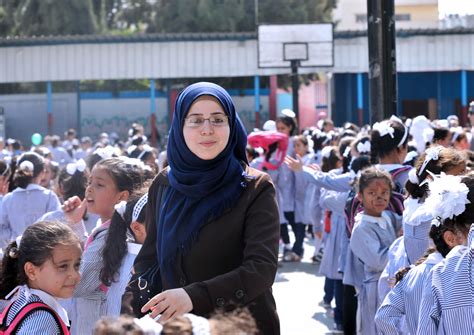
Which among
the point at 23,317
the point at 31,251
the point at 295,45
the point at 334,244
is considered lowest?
the point at 334,244

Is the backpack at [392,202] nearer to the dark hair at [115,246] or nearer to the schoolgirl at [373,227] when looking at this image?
the schoolgirl at [373,227]

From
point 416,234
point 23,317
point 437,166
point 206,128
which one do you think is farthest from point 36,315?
point 437,166

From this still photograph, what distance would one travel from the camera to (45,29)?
46312 mm

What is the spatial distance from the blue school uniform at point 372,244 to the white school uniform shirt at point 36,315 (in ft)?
9.67

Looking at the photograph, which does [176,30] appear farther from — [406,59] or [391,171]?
[391,171]

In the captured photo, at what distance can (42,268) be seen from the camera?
4336 mm

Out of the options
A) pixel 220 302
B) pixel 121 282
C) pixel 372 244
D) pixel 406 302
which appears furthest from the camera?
pixel 372 244

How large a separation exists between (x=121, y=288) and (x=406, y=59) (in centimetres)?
2841

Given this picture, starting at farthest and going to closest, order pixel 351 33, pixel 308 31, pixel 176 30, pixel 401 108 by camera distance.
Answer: pixel 176 30, pixel 401 108, pixel 351 33, pixel 308 31

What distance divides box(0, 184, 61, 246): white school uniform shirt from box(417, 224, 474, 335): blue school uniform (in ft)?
17.8

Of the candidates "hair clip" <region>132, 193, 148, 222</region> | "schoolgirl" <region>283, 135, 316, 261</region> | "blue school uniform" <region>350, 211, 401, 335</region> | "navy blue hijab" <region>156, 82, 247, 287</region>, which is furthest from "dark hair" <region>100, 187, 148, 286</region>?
"schoolgirl" <region>283, 135, 316, 261</region>

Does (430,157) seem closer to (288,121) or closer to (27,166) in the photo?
(27,166)

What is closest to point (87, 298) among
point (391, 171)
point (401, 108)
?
point (391, 171)

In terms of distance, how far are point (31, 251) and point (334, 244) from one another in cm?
567
